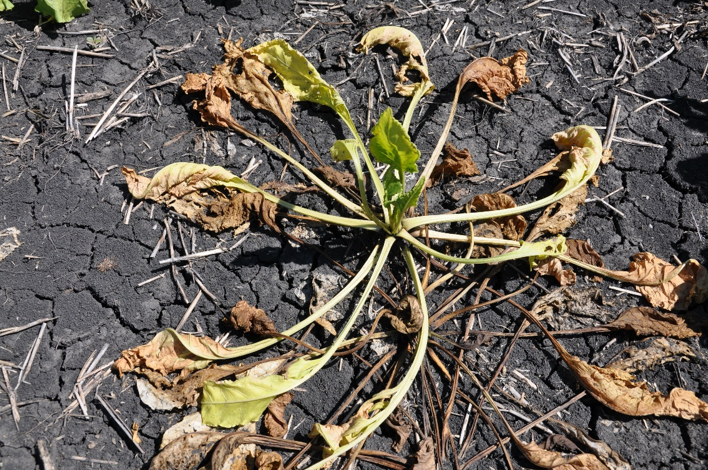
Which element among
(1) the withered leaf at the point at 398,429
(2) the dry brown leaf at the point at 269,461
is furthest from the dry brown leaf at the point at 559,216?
(2) the dry brown leaf at the point at 269,461

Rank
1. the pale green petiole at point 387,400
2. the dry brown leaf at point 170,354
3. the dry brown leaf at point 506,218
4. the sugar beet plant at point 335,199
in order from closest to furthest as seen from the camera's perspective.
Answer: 1. the pale green petiole at point 387,400
2. the sugar beet plant at point 335,199
3. the dry brown leaf at point 170,354
4. the dry brown leaf at point 506,218

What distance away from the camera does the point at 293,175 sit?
2.67 m

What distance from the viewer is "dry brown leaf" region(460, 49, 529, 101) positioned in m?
2.81

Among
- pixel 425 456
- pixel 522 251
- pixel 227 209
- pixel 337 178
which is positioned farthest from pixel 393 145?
pixel 425 456

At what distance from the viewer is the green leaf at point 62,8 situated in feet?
9.52

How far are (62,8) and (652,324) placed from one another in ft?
11.0

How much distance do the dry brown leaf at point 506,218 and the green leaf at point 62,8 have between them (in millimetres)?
2388

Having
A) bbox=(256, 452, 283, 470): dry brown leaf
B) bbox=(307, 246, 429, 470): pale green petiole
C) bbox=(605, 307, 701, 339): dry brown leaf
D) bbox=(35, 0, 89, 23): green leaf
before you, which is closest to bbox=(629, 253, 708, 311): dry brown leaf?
bbox=(605, 307, 701, 339): dry brown leaf

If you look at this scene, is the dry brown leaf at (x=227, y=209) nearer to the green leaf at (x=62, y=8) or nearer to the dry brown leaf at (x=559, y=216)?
the dry brown leaf at (x=559, y=216)

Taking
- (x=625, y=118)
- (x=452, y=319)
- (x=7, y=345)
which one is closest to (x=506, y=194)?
(x=452, y=319)

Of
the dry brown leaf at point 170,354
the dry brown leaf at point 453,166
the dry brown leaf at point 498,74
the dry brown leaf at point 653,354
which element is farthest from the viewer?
the dry brown leaf at point 498,74

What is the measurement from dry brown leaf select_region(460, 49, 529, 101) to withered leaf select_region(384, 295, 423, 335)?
1271 millimetres

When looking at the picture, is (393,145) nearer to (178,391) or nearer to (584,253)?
(584,253)

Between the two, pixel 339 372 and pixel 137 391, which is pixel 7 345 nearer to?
pixel 137 391
